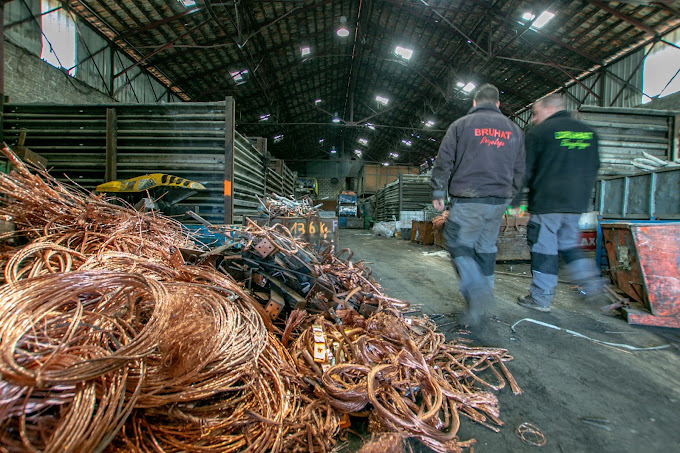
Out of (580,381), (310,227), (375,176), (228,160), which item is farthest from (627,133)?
(375,176)

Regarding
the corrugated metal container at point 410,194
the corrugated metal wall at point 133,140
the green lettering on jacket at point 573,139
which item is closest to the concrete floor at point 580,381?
the green lettering on jacket at point 573,139

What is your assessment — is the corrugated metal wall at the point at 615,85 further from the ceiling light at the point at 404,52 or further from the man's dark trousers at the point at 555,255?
the man's dark trousers at the point at 555,255

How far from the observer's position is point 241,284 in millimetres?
1944

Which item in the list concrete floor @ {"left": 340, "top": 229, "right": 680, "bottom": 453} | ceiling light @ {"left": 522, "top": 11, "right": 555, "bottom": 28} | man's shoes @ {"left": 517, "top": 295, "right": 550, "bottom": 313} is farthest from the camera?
ceiling light @ {"left": 522, "top": 11, "right": 555, "bottom": 28}

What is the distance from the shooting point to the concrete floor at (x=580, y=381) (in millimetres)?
1111

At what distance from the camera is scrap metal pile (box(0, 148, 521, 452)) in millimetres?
836

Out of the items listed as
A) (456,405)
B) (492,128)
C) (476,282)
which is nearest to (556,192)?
(492,128)

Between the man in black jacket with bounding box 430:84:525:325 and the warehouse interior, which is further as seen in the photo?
the man in black jacket with bounding box 430:84:525:325

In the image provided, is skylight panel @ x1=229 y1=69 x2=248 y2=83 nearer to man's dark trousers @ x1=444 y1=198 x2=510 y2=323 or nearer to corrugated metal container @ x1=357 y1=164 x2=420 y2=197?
man's dark trousers @ x1=444 y1=198 x2=510 y2=323

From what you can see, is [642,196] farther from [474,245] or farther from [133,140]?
[133,140]

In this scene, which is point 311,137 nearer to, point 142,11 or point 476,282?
point 142,11

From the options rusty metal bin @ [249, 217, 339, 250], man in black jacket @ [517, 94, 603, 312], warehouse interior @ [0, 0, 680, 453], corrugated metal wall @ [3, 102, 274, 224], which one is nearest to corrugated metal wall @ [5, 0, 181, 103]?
warehouse interior @ [0, 0, 680, 453]

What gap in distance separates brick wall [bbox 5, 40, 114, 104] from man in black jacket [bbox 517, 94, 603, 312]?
10.1m

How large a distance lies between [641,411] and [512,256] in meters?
4.30
